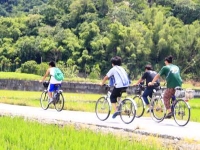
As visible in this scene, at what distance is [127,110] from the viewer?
10555mm

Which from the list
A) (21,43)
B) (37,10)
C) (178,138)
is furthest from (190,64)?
(178,138)

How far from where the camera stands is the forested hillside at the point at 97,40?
49.7m

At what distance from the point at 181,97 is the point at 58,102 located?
460cm

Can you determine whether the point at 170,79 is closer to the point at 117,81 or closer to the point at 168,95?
the point at 168,95

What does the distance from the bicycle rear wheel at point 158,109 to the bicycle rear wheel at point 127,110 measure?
3.43ft

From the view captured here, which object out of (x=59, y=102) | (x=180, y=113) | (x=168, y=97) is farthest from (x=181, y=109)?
(x=59, y=102)

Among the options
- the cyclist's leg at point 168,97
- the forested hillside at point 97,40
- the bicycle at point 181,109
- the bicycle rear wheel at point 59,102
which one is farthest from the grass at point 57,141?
the forested hillside at point 97,40

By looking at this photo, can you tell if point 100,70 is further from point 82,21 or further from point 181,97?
point 181,97

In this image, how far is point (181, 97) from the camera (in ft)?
36.8

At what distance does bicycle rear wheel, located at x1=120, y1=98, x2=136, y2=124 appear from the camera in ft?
34.3

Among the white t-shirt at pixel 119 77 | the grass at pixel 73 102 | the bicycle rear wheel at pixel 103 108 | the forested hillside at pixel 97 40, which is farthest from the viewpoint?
the forested hillside at pixel 97 40

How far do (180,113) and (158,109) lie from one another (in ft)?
2.87

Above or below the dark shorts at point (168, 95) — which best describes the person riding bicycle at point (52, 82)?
above

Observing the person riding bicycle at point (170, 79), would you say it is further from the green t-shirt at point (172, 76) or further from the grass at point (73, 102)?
the grass at point (73, 102)
